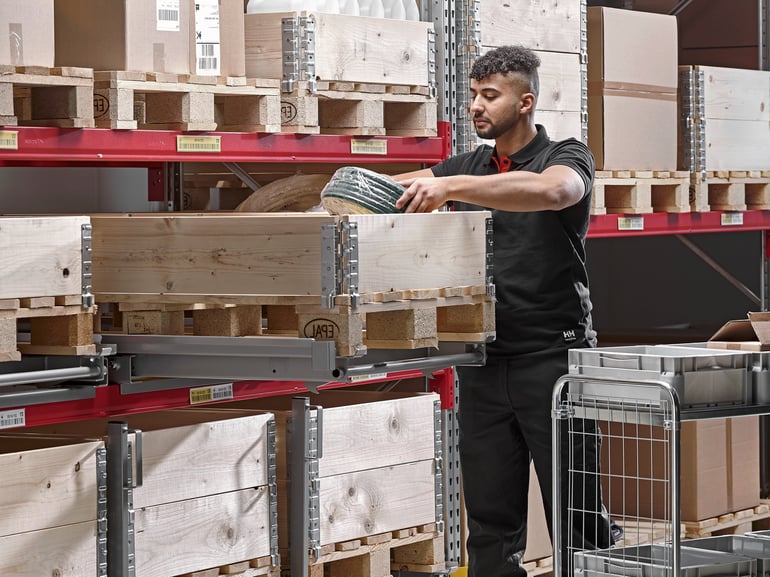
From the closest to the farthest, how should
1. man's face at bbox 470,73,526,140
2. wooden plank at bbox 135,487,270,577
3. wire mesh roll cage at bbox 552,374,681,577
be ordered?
wire mesh roll cage at bbox 552,374,681,577 < wooden plank at bbox 135,487,270,577 < man's face at bbox 470,73,526,140

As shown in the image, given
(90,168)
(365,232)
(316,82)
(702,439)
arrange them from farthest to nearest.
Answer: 1. (702,439)
2. (90,168)
3. (316,82)
4. (365,232)

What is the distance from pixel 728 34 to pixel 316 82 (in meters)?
4.42

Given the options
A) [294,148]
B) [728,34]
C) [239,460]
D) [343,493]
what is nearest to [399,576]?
[343,493]

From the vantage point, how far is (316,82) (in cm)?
620

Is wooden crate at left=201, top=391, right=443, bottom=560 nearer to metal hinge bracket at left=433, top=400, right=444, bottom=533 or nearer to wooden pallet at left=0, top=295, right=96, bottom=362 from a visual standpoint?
metal hinge bracket at left=433, top=400, right=444, bottom=533

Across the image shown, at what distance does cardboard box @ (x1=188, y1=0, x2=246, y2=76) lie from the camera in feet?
19.2

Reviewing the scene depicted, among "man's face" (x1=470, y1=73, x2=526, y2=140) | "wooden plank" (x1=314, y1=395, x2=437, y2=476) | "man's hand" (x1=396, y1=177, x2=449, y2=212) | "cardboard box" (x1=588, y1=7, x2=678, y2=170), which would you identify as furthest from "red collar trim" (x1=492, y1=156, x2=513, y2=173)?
"cardboard box" (x1=588, y1=7, x2=678, y2=170)

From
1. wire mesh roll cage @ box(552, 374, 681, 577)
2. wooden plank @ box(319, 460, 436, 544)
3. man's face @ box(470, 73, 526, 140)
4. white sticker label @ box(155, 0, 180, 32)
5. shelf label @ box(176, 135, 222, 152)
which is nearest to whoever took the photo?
wire mesh roll cage @ box(552, 374, 681, 577)

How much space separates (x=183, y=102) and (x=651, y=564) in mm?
2627

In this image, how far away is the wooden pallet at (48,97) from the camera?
17.1ft

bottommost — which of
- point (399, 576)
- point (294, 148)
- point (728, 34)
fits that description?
point (399, 576)

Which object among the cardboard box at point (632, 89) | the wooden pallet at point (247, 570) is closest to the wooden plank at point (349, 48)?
the cardboard box at point (632, 89)

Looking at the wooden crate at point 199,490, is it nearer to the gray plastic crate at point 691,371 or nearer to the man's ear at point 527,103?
the gray plastic crate at point 691,371

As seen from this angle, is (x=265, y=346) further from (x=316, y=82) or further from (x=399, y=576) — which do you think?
(x=399, y=576)
